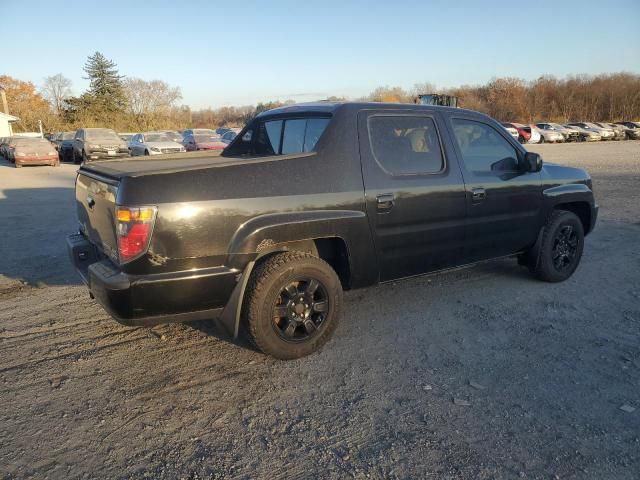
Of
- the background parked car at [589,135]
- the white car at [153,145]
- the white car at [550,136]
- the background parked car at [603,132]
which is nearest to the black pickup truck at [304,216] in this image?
the white car at [153,145]

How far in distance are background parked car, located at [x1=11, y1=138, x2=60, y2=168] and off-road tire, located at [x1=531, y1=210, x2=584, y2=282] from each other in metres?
22.2

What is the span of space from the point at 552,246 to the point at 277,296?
3.22 metres

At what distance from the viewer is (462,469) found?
2396 millimetres

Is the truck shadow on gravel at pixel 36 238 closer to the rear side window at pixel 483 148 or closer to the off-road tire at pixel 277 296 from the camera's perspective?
the off-road tire at pixel 277 296

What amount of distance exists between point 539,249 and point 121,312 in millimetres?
4045

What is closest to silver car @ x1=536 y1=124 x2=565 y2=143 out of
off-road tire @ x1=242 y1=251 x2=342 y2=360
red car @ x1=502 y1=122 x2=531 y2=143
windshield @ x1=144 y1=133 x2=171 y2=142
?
red car @ x1=502 y1=122 x2=531 y2=143

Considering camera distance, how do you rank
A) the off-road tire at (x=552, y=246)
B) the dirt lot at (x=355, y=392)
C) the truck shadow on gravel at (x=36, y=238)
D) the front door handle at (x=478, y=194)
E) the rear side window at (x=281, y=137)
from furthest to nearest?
the truck shadow on gravel at (x=36, y=238), the off-road tire at (x=552, y=246), the front door handle at (x=478, y=194), the rear side window at (x=281, y=137), the dirt lot at (x=355, y=392)

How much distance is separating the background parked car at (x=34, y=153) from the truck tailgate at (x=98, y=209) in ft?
67.4

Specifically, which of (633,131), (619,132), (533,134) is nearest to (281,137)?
(533,134)

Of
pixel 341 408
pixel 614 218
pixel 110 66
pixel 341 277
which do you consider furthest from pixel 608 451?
pixel 110 66

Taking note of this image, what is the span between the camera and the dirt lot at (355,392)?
2.48 m

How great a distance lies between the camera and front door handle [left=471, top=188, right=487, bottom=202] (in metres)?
4.32

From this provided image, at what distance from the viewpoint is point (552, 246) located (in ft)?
16.6

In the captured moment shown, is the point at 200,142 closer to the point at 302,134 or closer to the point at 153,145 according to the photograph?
the point at 153,145
